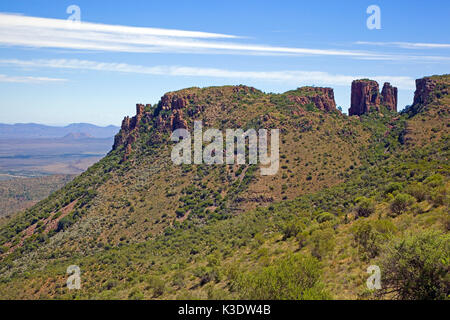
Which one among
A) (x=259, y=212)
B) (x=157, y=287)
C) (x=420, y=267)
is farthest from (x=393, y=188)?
(x=157, y=287)

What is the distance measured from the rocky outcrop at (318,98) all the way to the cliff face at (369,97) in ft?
35.2

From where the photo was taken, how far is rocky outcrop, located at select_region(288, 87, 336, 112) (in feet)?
300

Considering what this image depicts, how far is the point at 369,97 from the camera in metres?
102

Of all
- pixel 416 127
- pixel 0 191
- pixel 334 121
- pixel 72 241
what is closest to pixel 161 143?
pixel 72 241

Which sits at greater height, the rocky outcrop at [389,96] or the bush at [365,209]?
the rocky outcrop at [389,96]

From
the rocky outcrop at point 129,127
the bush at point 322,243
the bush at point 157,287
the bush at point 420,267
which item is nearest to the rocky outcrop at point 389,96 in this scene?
the rocky outcrop at point 129,127

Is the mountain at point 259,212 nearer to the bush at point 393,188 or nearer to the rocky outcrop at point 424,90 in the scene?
the bush at point 393,188

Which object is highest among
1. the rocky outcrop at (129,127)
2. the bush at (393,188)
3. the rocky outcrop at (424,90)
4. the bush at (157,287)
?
the rocky outcrop at (424,90)

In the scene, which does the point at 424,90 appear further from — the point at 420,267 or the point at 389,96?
the point at 420,267

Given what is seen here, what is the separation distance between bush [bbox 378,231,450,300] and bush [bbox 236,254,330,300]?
3508 millimetres

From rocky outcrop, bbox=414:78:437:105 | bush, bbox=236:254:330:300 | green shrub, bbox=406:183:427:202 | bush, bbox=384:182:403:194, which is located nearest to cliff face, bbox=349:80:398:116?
rocky outcrop, bbox=414:78:437:105

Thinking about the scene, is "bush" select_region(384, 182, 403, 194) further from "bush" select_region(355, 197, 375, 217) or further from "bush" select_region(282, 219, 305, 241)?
"bush" select_region(282, 219, 305, 241)

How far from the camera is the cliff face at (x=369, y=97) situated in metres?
101

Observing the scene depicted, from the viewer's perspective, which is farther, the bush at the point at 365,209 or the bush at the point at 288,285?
the bush at the point at 365,209
